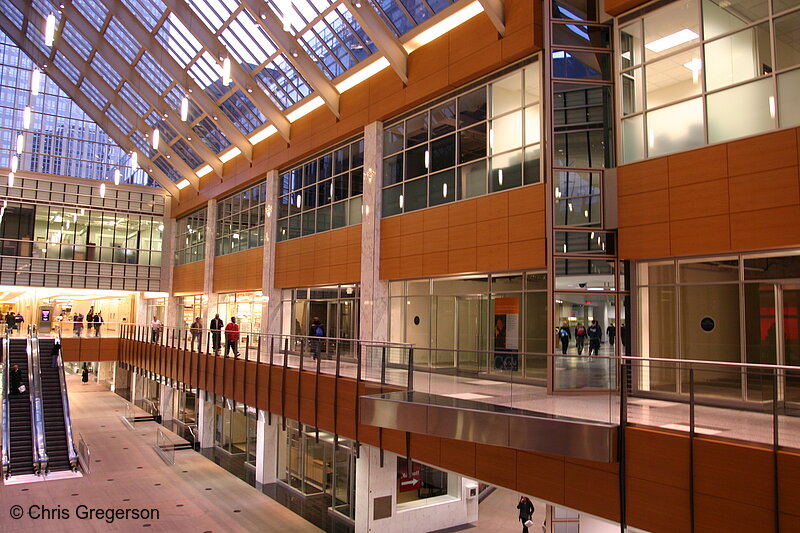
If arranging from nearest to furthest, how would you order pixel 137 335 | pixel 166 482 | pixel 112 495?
pixel 112 495 → pixel 166 482 → pixel 137 335

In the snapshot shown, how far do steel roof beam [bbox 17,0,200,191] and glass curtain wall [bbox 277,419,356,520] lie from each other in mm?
20154

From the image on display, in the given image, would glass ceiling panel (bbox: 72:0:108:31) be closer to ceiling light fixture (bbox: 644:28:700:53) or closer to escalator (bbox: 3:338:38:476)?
escalator (bbox: 3:338:38:476)

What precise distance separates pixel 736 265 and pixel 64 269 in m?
41.6

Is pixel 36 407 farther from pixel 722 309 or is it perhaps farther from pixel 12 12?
pixel 722 309

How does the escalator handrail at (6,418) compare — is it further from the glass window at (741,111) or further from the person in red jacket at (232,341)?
the glass window at (741,111)

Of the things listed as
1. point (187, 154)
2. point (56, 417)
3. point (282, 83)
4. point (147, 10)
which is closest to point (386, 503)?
point (56, 417)

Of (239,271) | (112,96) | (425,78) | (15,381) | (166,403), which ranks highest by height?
(112,96)

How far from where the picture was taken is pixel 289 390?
17.4 meters

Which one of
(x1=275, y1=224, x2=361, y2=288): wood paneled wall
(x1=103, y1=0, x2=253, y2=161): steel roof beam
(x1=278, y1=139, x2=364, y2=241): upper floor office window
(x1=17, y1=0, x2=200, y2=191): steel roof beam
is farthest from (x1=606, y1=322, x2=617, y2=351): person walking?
(x1=17, y1=0, x2=200, y2=191): steel roof beam

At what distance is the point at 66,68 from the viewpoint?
1475 inches

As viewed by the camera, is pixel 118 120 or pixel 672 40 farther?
pixel 118 120

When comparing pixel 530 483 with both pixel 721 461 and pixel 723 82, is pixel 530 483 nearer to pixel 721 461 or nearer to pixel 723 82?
pixel 721 461

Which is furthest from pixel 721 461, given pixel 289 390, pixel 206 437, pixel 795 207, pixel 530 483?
pixel 206 437

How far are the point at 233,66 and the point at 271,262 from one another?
347 inches
